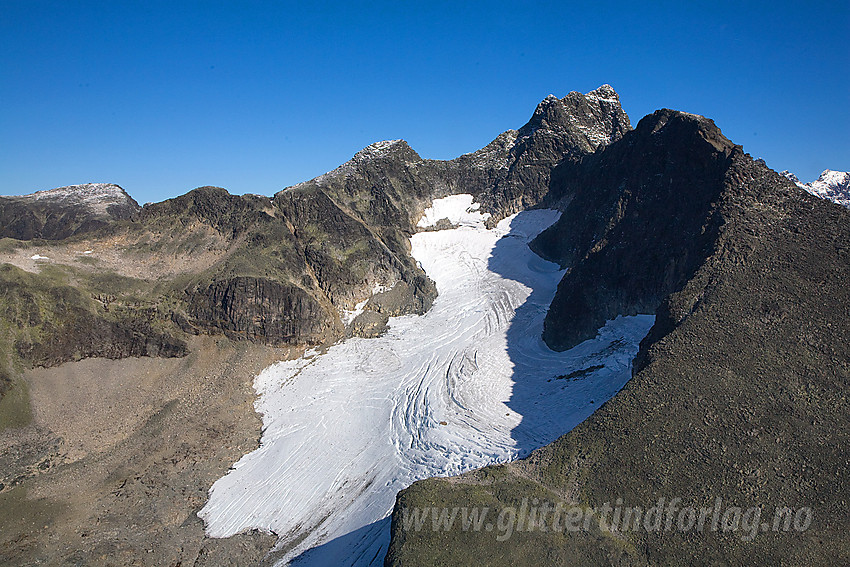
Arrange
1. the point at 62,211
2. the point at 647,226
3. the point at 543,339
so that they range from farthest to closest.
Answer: the point at 62,211
the point at 543,339
the point at 647,226

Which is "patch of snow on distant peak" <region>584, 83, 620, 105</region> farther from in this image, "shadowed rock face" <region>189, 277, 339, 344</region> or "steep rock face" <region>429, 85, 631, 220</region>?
"shadowed rock face" <region>189, 277, 339, 344</region>

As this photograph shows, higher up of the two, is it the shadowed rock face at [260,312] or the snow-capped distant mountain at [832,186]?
the snow-capped distant mountain at [832,186]

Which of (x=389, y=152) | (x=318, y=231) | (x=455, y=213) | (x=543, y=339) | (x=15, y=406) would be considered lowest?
(x=15, y=406)

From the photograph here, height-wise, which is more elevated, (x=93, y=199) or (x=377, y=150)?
(x=377, y=150)

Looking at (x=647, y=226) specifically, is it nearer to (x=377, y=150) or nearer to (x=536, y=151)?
(x=536, y=151)

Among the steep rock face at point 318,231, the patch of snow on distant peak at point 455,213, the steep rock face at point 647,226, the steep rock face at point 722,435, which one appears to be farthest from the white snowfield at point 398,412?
the patch of snow on distant peak at point 455,213

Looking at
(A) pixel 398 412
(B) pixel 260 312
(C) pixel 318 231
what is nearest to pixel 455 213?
(C) pixel 318 231

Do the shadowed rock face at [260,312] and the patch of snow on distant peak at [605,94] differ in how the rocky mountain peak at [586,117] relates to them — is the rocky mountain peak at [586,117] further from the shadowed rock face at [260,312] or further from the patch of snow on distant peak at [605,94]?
the shadowed rock face at [260,312]

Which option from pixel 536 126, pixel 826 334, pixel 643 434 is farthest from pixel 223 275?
pixel 536 126
